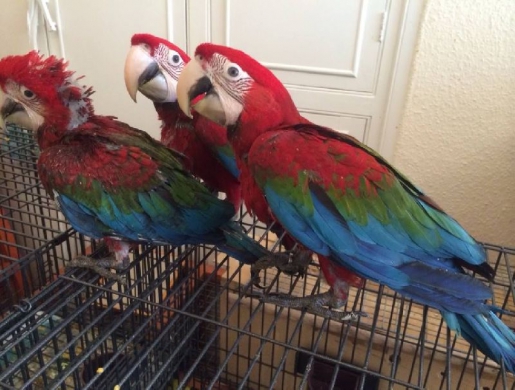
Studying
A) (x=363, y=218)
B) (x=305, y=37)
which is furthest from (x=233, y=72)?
(x=305, y=37)

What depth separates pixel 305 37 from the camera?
1.30 m

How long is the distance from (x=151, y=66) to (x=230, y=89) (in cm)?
29

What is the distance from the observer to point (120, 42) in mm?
1489

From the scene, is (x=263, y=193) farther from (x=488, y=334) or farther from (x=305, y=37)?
(x=305, y=37)

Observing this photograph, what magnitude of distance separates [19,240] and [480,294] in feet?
4.76

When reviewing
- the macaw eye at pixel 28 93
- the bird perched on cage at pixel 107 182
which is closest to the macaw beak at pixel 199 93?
the bird perched on cage at pixel 107 182

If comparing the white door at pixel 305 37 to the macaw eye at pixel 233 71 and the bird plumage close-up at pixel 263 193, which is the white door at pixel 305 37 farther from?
the macaw eye at pixel 233 71

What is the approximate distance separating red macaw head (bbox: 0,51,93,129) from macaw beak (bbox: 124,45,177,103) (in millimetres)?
110

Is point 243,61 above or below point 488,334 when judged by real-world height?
above

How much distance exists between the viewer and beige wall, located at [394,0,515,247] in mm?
1145

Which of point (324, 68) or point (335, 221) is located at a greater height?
point (324, 68)

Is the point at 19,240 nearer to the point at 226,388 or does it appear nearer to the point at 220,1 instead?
the point at 226,388

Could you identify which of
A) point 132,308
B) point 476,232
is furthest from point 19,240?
point 476,232

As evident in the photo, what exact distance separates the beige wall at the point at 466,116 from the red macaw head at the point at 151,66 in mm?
743
